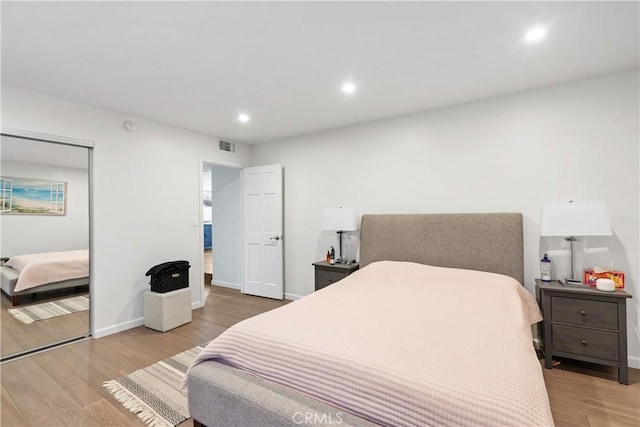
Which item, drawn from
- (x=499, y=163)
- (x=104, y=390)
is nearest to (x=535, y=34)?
(x=499, y=163)

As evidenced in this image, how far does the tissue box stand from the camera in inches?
94.0

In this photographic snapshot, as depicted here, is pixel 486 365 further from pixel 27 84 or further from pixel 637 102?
pixel 27 84

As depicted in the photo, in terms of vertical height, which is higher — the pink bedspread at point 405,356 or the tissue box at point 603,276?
the tissue box at point 603,276

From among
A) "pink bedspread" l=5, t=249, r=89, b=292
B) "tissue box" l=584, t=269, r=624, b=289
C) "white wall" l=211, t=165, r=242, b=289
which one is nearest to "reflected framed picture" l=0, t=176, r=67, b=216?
"pink bedspread" l=5, t=249, r=89, b=292

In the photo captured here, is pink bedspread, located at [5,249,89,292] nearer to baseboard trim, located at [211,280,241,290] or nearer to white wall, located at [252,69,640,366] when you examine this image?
baseboard trim, located at [211,280,241,290]

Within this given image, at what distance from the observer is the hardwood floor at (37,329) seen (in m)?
2.77

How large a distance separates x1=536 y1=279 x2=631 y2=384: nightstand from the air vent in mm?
4215

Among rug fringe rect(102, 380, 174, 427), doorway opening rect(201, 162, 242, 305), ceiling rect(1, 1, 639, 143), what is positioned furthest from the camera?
doorway opening rect(201, 162, 242, 305)

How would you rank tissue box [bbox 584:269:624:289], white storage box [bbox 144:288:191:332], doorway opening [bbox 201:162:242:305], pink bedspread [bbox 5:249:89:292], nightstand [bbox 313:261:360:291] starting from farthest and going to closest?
doorway opening [bbox 201:162:242:305] < nightstand [bbox 313:261:360:291] < white storage box [bbox 144:288:191:332] < pink bedspread [bbox 5:249:89:292] < tissue box [bbox 584:269:624:289]

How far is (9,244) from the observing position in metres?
2.75

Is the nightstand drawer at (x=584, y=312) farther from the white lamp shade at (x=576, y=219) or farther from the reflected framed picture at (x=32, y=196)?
the reflected framed picture at (x=32, y=196)

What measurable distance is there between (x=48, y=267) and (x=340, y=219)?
314 cm

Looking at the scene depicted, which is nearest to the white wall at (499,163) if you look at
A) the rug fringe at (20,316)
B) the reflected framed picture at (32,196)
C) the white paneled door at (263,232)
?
the white paneled door at (263,232)

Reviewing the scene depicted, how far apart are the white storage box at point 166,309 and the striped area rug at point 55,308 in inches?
23.4
